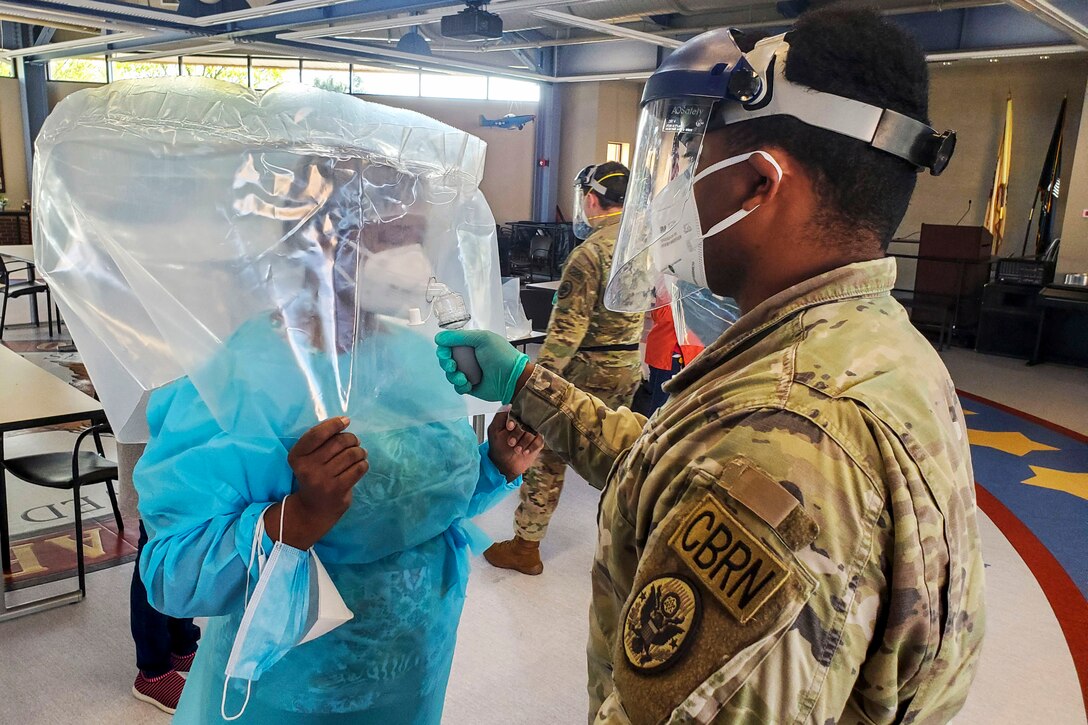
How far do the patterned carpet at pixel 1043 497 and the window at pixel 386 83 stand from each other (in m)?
10.0

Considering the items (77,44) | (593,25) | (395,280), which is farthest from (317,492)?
(77,44)

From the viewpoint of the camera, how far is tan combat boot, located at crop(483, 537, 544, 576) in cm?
322

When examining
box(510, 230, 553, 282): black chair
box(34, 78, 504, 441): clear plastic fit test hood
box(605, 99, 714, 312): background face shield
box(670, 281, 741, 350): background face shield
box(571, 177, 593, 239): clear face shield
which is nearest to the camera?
box(605, 99, 714, 312): background face shield

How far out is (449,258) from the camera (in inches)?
52.6

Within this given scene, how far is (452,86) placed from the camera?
13062mm

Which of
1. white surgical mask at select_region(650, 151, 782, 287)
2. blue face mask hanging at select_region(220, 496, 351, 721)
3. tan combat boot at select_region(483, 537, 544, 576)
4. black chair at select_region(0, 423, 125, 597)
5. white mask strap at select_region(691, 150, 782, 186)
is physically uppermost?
white mask strap at select_region(691, 150, 782, 186)

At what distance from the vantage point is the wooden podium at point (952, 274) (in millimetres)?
8148

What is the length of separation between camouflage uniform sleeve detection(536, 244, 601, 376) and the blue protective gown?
5.73 feet

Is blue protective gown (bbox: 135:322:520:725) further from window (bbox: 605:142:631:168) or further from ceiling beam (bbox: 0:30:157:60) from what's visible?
window (bbox: 605:142:631:168)

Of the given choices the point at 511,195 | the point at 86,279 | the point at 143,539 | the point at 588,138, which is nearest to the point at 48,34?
the point at 511,195

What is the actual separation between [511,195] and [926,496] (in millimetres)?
12959

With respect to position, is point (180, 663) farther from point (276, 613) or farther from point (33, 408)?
point (276, 613)

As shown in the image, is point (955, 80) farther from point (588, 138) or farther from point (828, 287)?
point (828, 287)

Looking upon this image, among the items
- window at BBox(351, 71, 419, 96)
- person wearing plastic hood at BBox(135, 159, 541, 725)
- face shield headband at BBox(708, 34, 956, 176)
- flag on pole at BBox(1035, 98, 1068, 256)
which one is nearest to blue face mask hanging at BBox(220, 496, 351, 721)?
person wearing plastic hood at BBox(135, 159, 541, 725)
